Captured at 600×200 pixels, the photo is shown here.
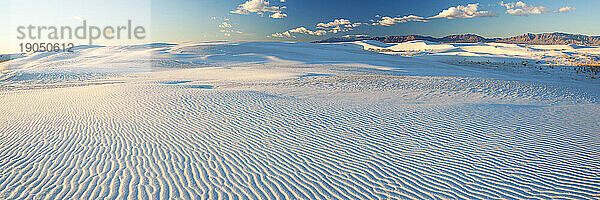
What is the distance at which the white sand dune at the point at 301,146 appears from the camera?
423 cm

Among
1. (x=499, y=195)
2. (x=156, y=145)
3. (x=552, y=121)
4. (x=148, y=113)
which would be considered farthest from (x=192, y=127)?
(x=552, y=121)

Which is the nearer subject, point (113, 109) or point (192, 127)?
point (192, 127)

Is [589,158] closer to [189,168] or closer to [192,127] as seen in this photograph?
[189,168]

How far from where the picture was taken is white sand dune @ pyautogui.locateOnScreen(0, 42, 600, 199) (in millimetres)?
4230

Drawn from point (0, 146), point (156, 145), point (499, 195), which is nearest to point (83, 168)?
point (156, 145)

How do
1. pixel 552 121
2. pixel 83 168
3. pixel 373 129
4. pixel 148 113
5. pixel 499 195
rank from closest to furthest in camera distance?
1. pixel 499 195
2. pixel 83 168
3. pixel 373 129
4. pixel 552 121
5. pixel 148 113

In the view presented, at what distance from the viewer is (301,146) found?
5809mm

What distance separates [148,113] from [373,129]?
5.48 metres

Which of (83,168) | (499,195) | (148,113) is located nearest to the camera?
(499,195)

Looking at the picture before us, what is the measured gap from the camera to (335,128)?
6.89 meters

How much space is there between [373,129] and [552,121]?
4.20 m

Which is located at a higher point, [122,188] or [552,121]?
[552,121]

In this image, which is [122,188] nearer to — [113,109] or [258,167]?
[258,167]

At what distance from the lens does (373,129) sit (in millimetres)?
6805
